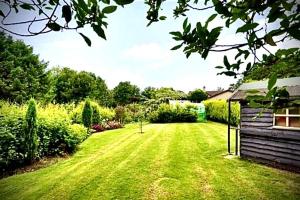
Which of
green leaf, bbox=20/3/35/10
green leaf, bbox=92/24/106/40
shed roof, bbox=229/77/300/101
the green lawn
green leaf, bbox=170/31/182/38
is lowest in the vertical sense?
the green lawn

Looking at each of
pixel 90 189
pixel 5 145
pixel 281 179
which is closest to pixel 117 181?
pixel 90 189

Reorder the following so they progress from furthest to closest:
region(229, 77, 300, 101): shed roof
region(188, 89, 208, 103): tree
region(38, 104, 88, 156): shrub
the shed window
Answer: region(188, 89, 208, 103): tree
region(38, 104, 88, 156): shrub
the shed window
region(229, 77, 300, 101): shed roof

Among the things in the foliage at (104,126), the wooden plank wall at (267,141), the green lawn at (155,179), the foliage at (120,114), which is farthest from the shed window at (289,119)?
the foliage at (120,114)

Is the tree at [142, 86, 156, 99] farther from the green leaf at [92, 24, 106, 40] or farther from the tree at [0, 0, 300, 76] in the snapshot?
the green leaf at [92, 24, 106, 40]

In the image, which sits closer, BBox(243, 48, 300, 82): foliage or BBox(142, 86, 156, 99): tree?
BBox(243, 48, 300, 82): foliage

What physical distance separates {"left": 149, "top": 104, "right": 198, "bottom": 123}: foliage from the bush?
240 centimetres

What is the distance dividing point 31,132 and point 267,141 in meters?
8.83

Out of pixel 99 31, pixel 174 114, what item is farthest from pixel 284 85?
pixel 174 114

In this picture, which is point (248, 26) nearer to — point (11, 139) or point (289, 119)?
point (289, 119)

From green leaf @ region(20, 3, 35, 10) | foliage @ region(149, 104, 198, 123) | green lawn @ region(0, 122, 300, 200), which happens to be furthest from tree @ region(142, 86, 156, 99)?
green leaf @ region(20, 3, 35, 10)

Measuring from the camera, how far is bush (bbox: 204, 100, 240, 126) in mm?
24812

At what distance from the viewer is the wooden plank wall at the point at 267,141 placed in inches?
357

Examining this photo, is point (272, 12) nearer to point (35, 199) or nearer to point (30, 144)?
point (35, 199)

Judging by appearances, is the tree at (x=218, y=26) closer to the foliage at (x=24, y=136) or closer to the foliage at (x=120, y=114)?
the foliage at (x=24, y=136)
